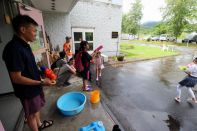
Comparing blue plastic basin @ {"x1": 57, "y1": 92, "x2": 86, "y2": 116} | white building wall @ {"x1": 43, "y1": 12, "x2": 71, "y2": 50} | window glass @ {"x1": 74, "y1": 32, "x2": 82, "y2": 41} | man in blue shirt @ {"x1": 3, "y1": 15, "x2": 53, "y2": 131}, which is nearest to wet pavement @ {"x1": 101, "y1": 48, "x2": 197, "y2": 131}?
blue plastic basin @ {"x1": 57, "y1": 92, "x2": 86, "y2": 116}

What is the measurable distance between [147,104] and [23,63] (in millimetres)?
3520

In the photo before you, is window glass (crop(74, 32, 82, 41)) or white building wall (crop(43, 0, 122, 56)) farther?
window glass (crop(74, 32, 82, 41))

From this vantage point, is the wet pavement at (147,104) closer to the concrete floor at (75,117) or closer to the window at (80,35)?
the concrete floor at (75,117)

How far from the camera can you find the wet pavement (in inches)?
111

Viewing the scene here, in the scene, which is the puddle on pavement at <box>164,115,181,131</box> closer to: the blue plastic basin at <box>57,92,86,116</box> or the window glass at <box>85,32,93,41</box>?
the blue plastic basin at <box>57,92,86,116</box>

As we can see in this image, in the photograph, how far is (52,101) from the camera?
3059mm

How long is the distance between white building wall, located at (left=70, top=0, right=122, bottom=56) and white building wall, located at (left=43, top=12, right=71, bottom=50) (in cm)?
46

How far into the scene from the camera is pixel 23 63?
4.37ft

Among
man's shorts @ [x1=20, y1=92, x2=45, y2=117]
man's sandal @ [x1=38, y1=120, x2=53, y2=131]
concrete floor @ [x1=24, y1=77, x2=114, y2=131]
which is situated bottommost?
concrete floor @ [x1=24, y1=77, x2=114, y2=131]

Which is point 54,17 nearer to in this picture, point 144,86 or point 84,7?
point 84,7

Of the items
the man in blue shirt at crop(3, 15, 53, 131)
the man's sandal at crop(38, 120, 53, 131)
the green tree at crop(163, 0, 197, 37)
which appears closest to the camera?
the man in blue shirt at crop(3, 15, 53, 131)

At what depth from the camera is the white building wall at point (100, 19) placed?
7676 millimetres

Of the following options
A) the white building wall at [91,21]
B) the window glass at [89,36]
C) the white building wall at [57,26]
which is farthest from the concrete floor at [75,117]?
the window glass at [89,36]

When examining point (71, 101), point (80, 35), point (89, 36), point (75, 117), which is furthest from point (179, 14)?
point (75, 117)
